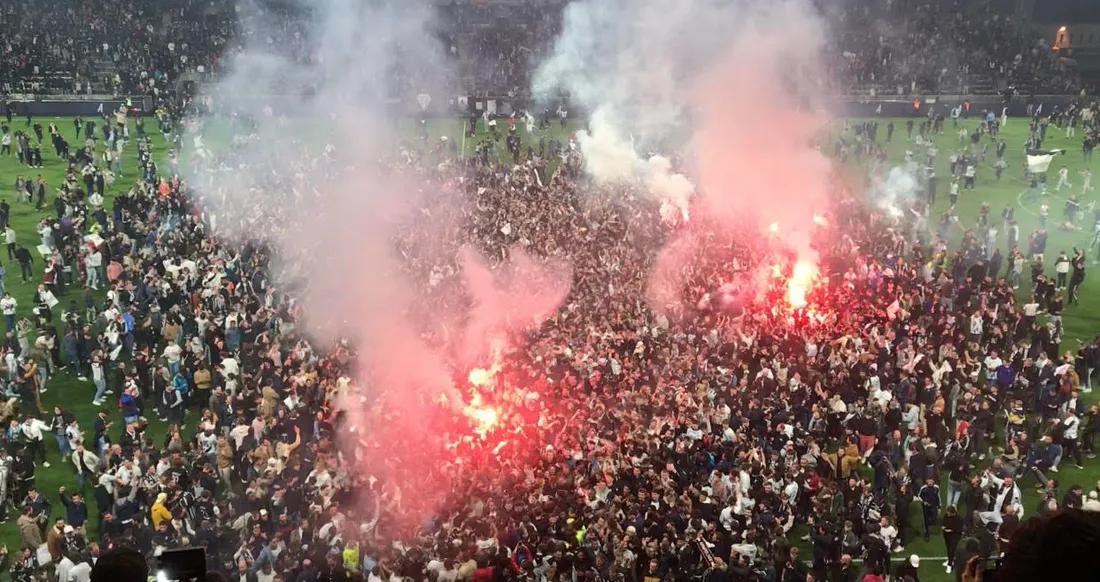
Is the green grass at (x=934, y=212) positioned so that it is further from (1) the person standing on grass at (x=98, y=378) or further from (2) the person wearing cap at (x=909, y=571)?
(2) the person wearing cap at (x=909, y=571)

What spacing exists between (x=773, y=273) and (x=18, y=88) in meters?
33.5

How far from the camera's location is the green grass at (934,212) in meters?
15.8

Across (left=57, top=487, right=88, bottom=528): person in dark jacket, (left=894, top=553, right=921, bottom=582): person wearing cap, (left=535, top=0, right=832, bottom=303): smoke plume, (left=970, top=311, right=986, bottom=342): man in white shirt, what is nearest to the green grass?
(left=57, top=487, right=88, bottom=528): person in dark jacket

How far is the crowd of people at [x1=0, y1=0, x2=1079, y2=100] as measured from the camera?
42031 millimetres

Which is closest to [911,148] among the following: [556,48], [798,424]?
[556,48]

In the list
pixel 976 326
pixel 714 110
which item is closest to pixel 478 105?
pixel 714 110

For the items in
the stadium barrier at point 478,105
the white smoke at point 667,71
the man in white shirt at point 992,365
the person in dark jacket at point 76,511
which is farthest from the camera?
the stadium barrier at point 478,105

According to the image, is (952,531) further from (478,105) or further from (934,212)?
(478,105)

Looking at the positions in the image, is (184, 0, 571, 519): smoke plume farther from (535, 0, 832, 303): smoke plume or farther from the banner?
the banner

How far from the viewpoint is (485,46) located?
46.2 m

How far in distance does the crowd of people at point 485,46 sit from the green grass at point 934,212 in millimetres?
3846

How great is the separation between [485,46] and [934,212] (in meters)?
22.5

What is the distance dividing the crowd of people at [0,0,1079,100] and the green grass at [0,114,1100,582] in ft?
12.6

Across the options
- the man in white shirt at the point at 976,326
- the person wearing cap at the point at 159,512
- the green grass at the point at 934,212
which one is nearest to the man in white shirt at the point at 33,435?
the green grass at the point at 934,212
